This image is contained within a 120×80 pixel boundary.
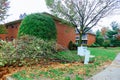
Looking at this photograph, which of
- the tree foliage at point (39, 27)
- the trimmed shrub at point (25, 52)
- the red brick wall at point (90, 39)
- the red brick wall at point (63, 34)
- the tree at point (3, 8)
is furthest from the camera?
the red brick wall at point (90, 39)

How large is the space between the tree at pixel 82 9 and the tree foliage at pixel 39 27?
11.1 feet

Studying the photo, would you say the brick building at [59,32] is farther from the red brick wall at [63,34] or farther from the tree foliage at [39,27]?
the tree foliage at [39,27]

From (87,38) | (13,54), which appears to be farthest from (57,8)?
(87,38)

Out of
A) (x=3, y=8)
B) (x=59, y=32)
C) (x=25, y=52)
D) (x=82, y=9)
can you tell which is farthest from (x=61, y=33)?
(x=25, y=52)

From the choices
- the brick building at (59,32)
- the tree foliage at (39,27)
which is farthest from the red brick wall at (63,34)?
the tree foliage at (39,27)

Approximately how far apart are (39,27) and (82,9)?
6432mm

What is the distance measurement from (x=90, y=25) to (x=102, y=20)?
1.63 metres

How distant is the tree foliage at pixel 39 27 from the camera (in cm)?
1661

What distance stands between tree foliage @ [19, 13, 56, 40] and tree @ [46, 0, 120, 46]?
339 cm

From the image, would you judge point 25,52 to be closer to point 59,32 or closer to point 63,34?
point 59,32

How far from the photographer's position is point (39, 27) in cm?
1675

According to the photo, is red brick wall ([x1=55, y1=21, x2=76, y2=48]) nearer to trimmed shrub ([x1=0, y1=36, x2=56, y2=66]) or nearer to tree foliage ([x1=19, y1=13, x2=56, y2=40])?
tree foliage ([x1=19, y1=13, x2=56, y2=40])

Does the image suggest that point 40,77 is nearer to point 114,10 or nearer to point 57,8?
point 57,8

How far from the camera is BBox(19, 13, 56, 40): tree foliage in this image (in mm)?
16609
